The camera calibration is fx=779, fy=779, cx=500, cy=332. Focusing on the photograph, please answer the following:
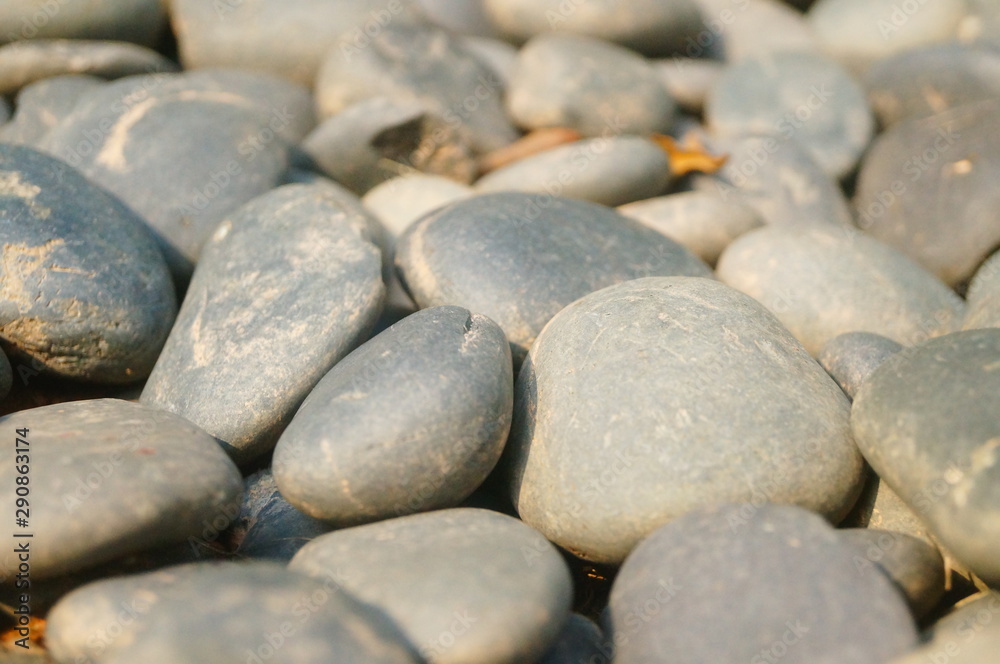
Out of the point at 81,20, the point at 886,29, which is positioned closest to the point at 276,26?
the point at 81,20

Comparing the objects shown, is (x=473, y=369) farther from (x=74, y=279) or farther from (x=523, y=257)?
(x=74, y=279)

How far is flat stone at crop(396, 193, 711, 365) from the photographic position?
108 inches

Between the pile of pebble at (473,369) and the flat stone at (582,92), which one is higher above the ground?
the flat stone at (582,92)

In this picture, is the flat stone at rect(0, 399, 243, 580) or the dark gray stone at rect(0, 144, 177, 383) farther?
the dark gray stone at rect(0, 144, 177, 383)

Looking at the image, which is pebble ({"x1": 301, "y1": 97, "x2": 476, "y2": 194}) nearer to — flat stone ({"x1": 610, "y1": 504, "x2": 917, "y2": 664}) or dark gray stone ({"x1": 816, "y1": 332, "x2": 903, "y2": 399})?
dark gray stone ({"x1": 816, "y1": 332, "x2": 903, "y2": 399})

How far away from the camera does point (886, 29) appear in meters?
5.55

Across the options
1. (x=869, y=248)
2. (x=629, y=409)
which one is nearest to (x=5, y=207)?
(x=629, y=409)

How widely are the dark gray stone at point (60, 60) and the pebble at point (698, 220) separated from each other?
2850mm

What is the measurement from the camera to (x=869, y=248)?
11.1 ft

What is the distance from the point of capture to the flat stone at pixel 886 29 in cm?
550

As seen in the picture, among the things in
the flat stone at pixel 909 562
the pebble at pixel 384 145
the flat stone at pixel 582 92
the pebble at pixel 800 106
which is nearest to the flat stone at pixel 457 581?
the flat stone at pixel 909 562

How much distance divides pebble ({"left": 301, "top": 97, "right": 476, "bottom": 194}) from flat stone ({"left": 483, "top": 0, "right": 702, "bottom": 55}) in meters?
1.35

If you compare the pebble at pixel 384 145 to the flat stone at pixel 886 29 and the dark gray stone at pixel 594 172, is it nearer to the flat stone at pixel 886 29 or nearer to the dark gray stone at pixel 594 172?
A: the dark gray stone at pixel 594 172

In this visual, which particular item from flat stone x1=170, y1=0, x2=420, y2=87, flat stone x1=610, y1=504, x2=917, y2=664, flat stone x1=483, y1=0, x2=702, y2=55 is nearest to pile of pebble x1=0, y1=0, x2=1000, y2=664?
flat stone x1=610, y1=504, x2=917, y2=664
